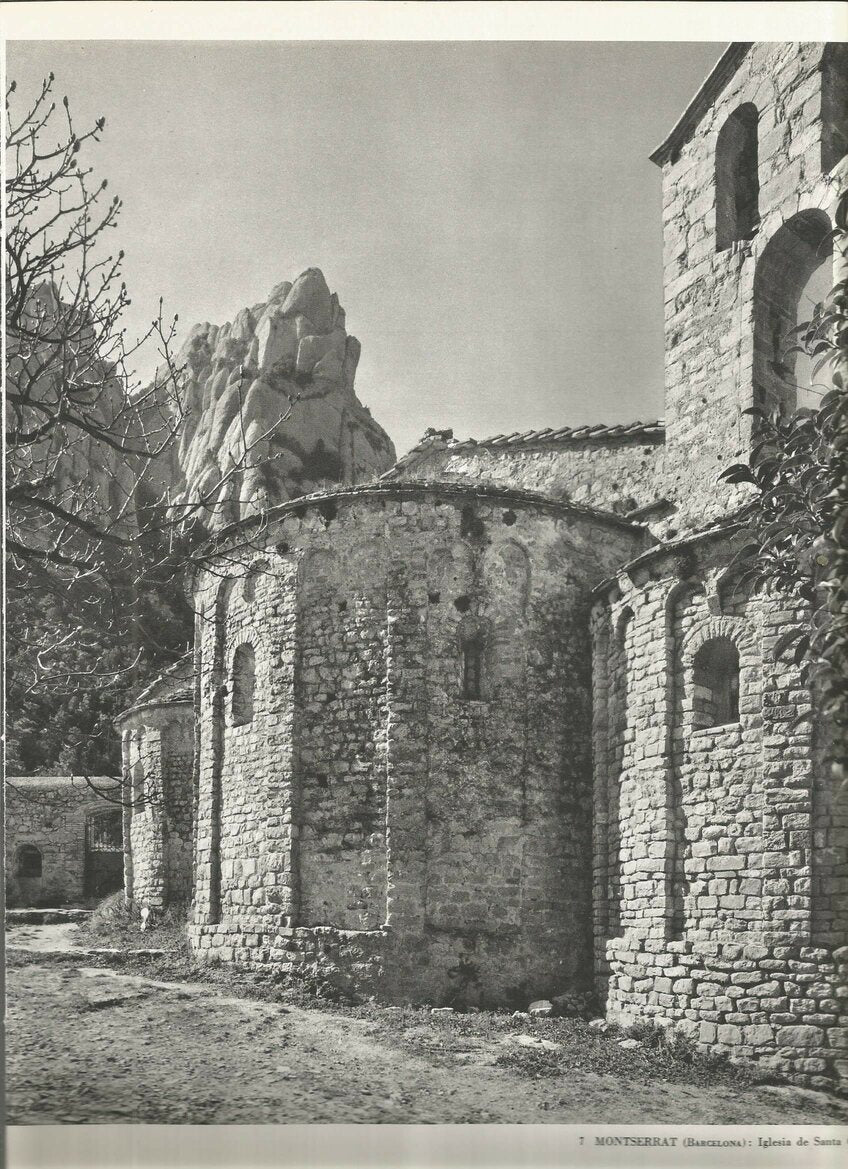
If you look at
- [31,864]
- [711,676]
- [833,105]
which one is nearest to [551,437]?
[711,676]

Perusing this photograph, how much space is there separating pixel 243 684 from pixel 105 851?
6415 millimetres

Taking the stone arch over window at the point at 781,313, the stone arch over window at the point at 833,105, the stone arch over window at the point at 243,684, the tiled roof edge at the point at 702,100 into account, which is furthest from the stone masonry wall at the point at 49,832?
the stone arch over window at the point at 833,105

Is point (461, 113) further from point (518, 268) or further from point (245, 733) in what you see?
point (245, 733)

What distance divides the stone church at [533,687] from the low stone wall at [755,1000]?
2.6 inches

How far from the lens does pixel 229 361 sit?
34.7 ft

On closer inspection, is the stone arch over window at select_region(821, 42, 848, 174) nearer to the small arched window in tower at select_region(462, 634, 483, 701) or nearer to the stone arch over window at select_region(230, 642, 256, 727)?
the small arched window in tower at select_region(462, 634, 483, 701)

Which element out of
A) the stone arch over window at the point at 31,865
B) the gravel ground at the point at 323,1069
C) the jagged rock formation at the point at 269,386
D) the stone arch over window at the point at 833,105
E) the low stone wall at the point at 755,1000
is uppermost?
the stone arch over window at the point at 833,105

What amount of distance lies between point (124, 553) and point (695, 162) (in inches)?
288

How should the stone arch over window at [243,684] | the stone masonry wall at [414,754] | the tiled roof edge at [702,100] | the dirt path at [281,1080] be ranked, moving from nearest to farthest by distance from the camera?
the dirt path at [281,1080], the tiled roof edge at [702,100], the stone masonry wall at [414,754], the stone arch over window at [243,684]

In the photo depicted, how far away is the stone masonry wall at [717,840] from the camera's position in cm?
922

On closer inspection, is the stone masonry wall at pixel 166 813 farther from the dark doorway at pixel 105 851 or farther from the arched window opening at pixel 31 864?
the arched window opening at pixel 31 864

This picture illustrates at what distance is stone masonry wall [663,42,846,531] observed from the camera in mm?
11352

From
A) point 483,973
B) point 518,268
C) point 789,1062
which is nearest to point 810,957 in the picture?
point 789,1062

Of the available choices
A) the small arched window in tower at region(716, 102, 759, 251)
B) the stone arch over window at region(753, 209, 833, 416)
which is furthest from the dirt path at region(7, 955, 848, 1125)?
the small arched window in tower at region(716, 102, 759, 251)
